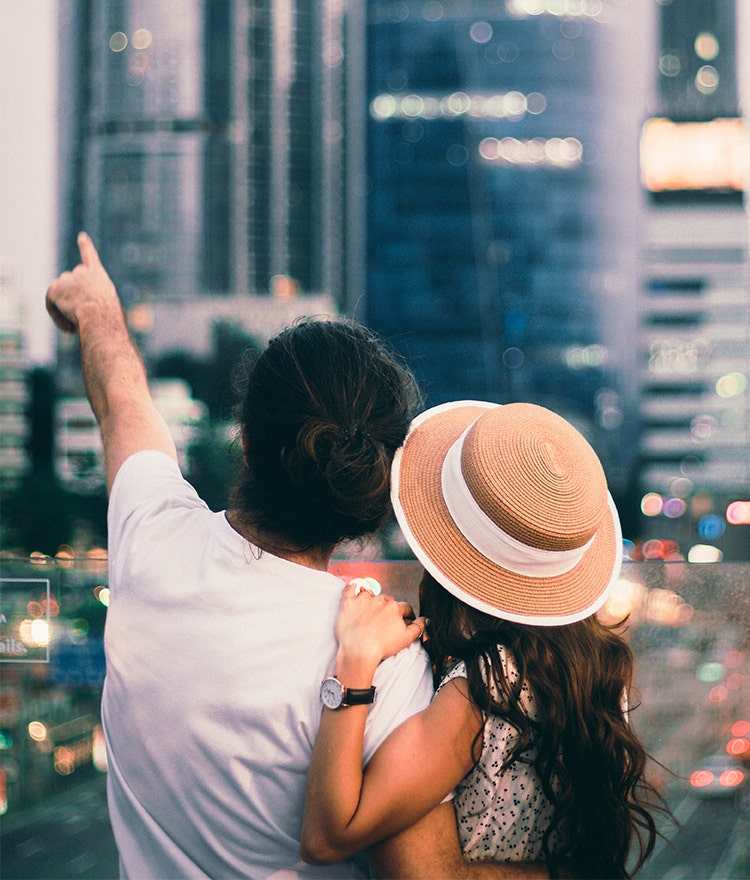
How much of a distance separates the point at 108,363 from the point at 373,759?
2.85 ft

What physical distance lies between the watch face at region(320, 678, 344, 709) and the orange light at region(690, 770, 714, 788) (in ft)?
5.12

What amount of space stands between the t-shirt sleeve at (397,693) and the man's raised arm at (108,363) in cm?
56

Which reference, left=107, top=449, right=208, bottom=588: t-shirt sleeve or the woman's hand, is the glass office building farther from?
the woman's hand

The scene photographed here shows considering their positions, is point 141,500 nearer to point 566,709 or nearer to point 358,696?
point 358,696

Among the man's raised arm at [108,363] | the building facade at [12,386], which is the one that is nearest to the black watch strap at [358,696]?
the man's raised arm at [108,363]

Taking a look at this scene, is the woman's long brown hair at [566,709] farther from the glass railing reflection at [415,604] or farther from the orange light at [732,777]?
the orange light at [732,777]

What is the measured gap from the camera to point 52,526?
28172 mm

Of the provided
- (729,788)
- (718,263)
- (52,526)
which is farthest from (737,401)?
(729,788)

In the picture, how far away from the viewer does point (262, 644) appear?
Answer: 1427 mm

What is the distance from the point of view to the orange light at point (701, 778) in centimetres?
259

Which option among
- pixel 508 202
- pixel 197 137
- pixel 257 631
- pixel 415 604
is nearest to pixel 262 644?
pixel 257 631

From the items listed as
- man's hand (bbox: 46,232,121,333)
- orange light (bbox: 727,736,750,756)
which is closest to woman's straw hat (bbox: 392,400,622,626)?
man's hand (bbox: 46,232,121,333)

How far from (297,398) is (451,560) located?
0.33 m

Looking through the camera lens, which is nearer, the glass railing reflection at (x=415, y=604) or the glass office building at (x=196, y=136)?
the glass railing reflection at (x=415, y=604)
